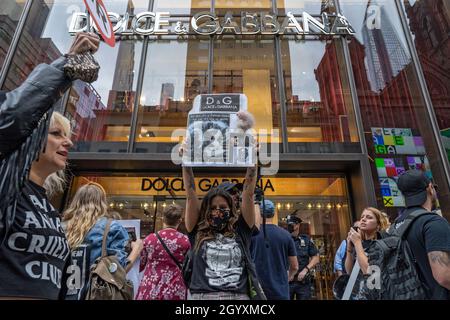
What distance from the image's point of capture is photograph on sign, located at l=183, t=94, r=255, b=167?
2572 mm

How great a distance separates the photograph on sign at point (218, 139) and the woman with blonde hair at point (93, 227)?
0.94 m

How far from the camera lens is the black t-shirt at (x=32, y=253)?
121cm

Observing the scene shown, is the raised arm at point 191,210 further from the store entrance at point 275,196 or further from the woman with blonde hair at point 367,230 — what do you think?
the store entrance at point 275,196

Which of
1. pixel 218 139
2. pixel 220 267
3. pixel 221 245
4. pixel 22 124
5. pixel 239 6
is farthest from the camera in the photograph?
pixel 239 6

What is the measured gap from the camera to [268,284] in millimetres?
3176

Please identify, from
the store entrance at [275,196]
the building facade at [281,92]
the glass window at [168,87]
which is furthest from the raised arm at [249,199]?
the glass window at [168,87]

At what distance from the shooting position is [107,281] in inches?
91.1

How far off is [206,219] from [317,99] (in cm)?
633

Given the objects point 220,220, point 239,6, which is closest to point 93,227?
point 220,220

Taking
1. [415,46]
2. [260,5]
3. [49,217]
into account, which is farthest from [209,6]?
[49,217]

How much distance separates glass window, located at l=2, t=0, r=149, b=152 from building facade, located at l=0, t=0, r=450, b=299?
0.03 m

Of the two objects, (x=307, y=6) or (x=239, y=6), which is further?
(x=239, y=6)

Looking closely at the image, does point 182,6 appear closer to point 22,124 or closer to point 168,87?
point 168,87

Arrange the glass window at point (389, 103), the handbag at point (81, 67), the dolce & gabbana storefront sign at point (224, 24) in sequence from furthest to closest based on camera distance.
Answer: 1. the dolce & gabbana storefront sign at point (224, 24)
2. the glass window at point (389, 103)
3. the handbag at point (81, 67)
